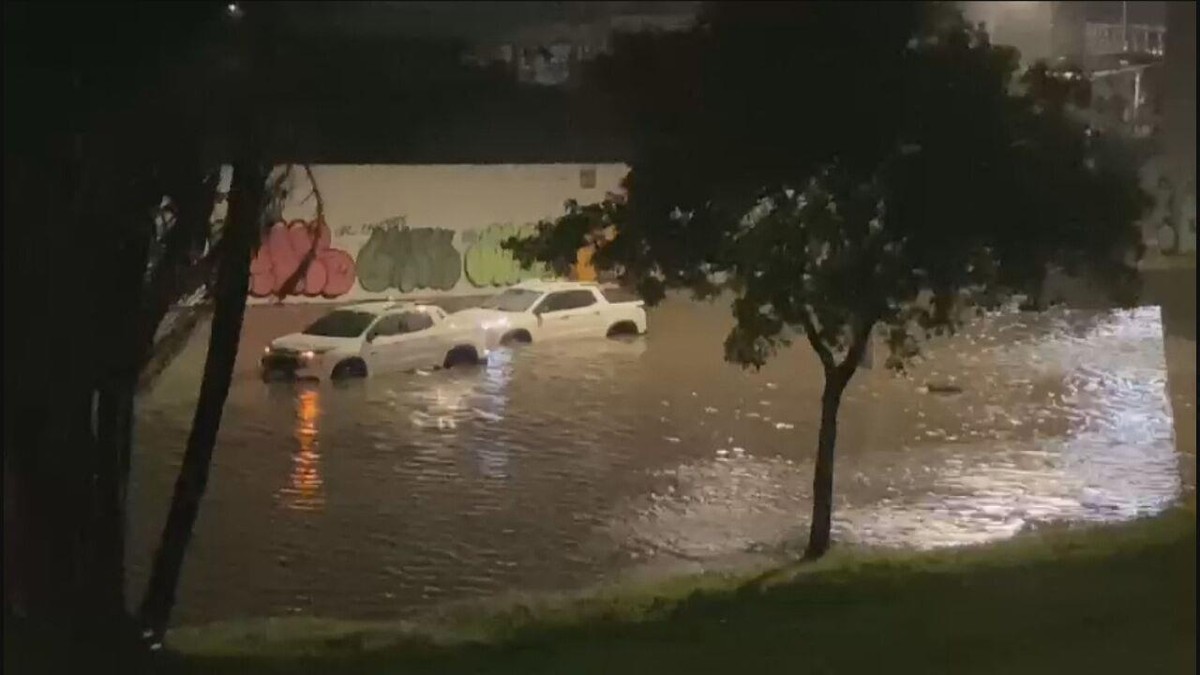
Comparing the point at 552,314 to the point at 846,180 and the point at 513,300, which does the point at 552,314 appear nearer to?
the point at 513,300

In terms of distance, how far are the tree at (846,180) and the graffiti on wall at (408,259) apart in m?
0.10

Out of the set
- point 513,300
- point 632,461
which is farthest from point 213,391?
point 632,461

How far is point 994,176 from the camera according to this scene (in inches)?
78.9

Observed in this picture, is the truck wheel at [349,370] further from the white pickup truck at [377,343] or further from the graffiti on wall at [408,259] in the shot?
the graffiti on wall at [408,259]

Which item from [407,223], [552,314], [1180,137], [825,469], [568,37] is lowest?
[825,469]

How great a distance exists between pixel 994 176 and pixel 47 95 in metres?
1.25

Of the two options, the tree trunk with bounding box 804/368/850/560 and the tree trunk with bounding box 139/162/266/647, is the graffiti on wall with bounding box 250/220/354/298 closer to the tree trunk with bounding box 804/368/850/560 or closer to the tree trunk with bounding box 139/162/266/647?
the tree trunk with bounding box 139/162/266/647

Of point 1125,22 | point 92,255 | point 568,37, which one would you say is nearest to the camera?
point 92,255

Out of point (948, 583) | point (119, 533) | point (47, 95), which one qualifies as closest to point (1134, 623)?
point (948, 583)

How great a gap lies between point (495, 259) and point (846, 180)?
491mm

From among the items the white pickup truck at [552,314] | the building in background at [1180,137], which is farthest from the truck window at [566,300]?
the building in background at [1180,137]

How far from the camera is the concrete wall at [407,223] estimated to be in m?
1.94

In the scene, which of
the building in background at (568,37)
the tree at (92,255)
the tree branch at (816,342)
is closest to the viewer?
the tree at (92,255)

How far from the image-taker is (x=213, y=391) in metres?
1.96
